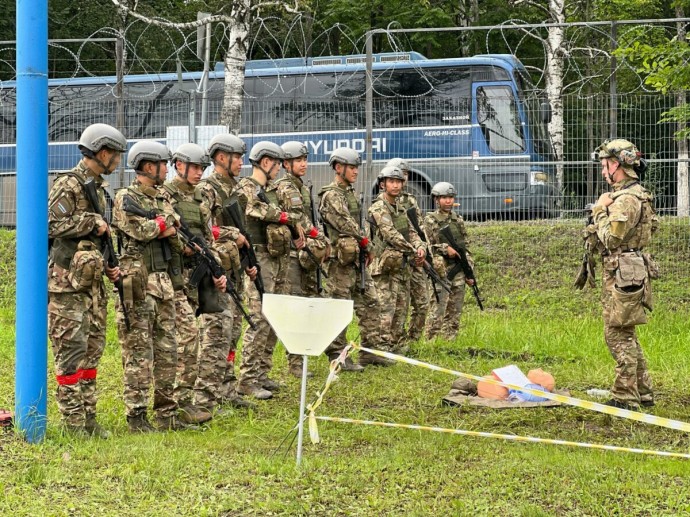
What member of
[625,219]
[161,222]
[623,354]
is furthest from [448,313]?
[161,222]

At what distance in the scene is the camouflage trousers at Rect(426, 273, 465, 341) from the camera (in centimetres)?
1118

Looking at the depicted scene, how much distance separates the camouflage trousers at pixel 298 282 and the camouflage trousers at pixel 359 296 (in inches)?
17.0

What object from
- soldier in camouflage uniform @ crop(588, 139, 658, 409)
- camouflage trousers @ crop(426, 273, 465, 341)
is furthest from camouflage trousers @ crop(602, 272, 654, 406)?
camouflage trousers @ crop(426, 273, 465, 341)

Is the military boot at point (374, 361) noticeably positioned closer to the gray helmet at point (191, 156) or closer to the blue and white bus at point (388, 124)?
the gray helmet at point (191, 156)

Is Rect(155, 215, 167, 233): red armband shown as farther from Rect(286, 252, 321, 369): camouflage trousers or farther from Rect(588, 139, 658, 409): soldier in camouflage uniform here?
Rect(588, 139, 658, 409): soldier in camouflage uniform

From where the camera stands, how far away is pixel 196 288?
7.39 metres

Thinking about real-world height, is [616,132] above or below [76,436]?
above

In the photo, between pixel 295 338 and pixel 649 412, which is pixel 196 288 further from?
pixel 649 412

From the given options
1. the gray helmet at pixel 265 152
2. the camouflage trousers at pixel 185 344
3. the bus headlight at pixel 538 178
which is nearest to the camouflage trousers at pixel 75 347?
the camouflage trousers at pixel 185 344

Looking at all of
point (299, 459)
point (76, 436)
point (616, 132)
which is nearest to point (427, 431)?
point (299, 459)

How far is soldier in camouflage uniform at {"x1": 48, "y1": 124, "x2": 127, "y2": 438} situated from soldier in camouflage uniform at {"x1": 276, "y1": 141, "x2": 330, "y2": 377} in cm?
237

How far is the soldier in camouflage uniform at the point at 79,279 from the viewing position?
20.8 feet

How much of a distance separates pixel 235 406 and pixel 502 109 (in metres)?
7.99

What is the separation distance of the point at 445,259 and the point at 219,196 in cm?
395
